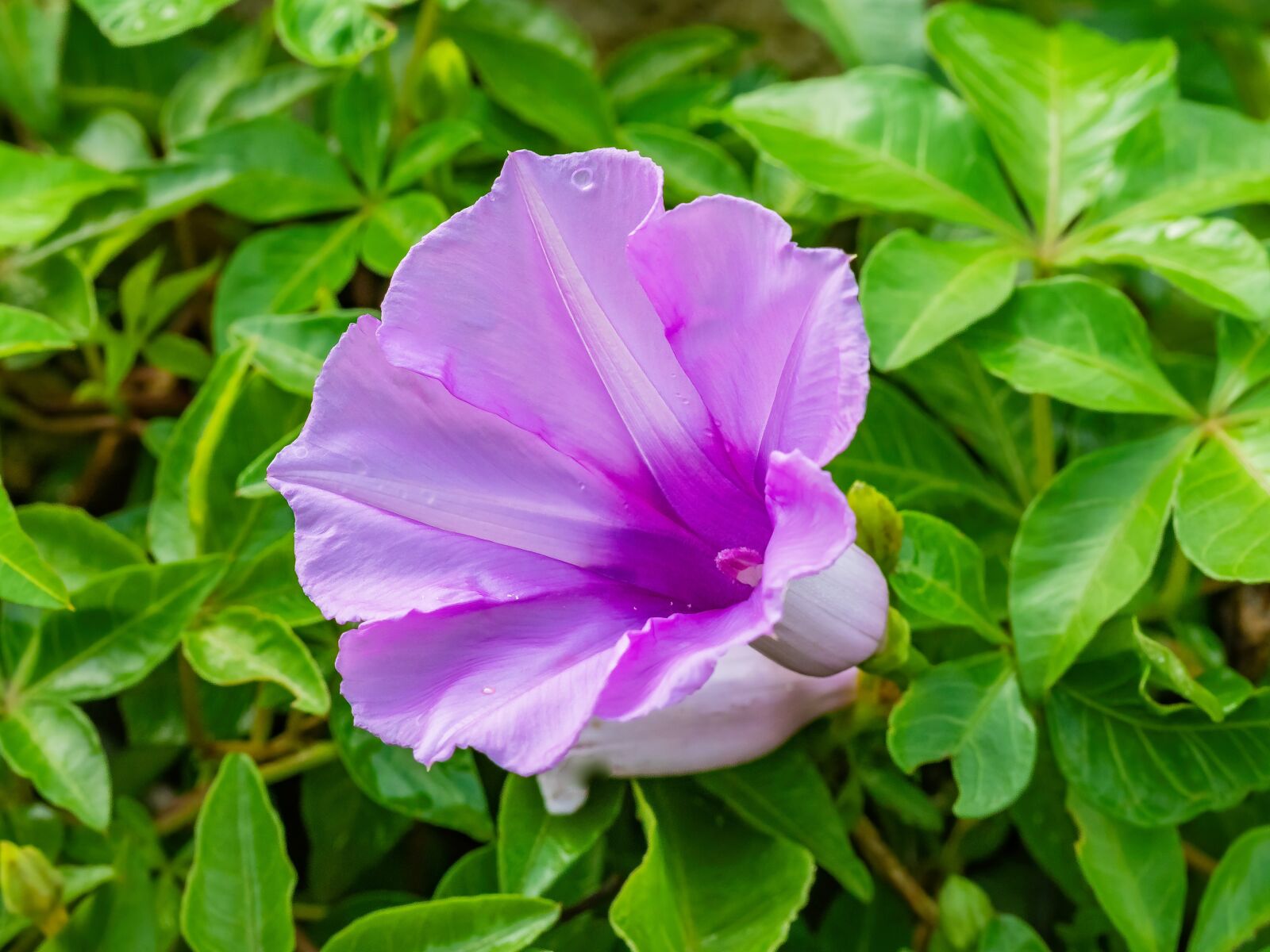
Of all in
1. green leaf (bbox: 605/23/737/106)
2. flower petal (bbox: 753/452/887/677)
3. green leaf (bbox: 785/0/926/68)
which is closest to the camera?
flower petal (bbox: 753/452/887/677)

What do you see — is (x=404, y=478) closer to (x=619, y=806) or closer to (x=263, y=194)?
(x=619, y=806)

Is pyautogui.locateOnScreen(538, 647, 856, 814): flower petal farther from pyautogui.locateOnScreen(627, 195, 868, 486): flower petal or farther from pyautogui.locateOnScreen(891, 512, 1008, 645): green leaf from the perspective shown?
pyautogui.locateOnScreen(627, 195, 868, 486): flower petal

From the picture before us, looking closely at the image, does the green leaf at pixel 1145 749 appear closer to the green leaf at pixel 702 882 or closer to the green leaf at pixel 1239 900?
the green leaf at pixel 1239 900

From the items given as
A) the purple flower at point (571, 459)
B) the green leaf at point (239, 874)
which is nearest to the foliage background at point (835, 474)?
the green leaf at point (239, 874)

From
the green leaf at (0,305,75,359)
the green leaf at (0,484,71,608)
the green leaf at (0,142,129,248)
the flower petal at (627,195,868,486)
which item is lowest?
the green leaf at (0,484,71,608)

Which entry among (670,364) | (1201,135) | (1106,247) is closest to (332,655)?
(670,364)

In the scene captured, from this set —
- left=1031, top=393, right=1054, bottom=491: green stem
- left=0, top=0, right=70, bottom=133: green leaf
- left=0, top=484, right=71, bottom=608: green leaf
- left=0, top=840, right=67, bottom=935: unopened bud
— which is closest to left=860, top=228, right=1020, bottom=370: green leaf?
left=1031, top=393, right=1054, bottom=491: green stem

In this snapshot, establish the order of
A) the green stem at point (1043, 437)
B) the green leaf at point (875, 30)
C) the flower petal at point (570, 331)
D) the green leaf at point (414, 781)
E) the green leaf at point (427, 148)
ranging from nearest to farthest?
the flower petal at point (570, 331) → the green leaf at point (414, 781) → the green stem at point (1043, 437) → the green leaf at point (427, 148) → the green leaf at point (875, 30)
